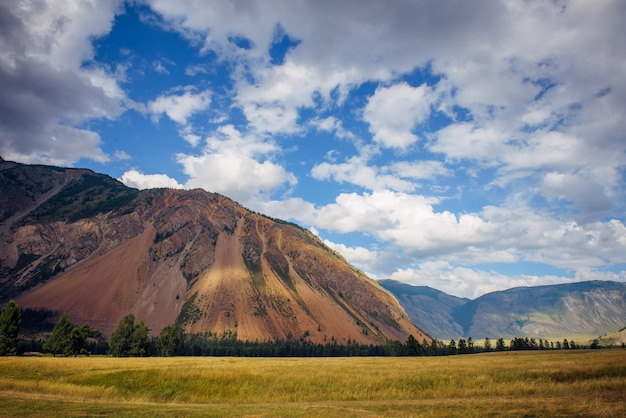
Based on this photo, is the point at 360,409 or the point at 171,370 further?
the point at 171,370

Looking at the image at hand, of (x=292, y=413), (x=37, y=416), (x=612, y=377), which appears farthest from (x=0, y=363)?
(x=612, y=377)

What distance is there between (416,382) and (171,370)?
2682 cm

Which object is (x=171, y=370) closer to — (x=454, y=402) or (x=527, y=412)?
(x=454, y=402)

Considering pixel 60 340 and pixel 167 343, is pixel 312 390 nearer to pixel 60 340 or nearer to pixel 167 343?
pixel 60 340

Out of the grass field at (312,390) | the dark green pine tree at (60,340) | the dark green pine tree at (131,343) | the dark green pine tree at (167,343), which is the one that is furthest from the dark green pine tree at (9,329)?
the grass field at (312,390)

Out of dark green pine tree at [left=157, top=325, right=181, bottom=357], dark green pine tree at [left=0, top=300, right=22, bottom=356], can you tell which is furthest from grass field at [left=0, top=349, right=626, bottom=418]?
dark green pine tree at [left=157, top=325, right=181, bottom=357]

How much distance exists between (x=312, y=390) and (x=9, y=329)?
81.9 meters

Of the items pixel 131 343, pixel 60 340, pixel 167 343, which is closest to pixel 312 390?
pixel 131 343

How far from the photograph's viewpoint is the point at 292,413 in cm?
2412

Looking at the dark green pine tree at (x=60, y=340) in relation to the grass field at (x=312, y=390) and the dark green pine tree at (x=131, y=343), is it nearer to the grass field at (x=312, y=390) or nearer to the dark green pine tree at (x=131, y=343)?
the dark green pine tree at (x=131, y=343)

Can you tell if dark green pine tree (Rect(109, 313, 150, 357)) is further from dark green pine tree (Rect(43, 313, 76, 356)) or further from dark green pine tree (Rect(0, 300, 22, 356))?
dark green pine tree (Rect(0, 300, 22, 356))

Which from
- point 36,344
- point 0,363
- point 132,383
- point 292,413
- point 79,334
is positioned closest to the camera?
point 292,413

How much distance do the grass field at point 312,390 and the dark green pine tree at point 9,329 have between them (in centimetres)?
4795

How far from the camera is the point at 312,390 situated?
3634cm
